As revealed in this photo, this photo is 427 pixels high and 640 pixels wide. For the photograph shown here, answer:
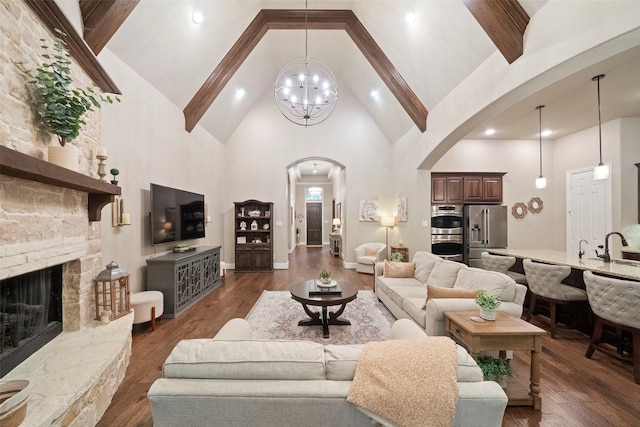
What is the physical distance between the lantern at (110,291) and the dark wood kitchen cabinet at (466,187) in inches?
241

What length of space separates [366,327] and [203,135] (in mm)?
5296

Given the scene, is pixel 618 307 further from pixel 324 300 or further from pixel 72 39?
pixel 72 39

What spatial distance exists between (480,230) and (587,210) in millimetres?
2217

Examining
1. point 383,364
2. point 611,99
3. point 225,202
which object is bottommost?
point 383,364

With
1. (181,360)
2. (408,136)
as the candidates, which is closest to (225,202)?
(408,136)

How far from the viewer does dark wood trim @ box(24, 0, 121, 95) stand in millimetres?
1810

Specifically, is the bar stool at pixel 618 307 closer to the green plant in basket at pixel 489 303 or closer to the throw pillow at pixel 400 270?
the green plant in basket at pixel 489 303

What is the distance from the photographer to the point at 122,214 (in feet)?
10.8

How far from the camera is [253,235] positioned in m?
7.26

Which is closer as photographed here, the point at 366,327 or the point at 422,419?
the point at 422,419

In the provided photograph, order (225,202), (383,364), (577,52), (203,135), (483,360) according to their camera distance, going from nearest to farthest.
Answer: (383,364) → (483,360) → (577,52) → (203,135) → (225,202)

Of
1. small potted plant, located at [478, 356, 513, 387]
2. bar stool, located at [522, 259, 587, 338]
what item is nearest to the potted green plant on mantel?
small potted plant, located at [478, 356, 513, 387]

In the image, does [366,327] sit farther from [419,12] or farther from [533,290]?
[419,12]

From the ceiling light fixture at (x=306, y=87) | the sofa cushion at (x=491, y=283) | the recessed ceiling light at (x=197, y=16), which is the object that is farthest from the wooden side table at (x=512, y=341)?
the recessed ceiling light at (x=197, y=16)
